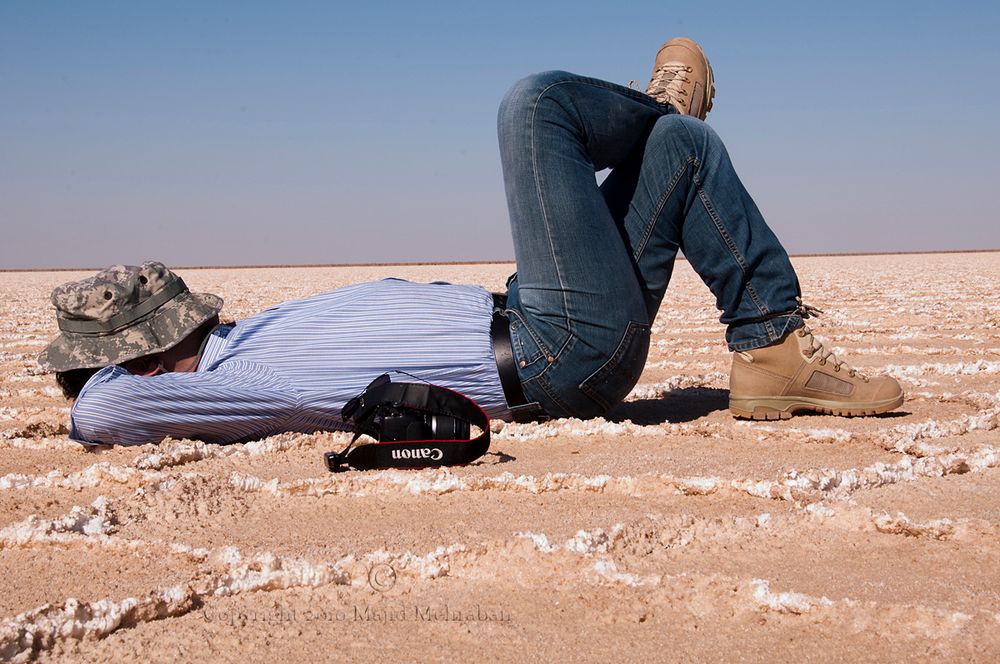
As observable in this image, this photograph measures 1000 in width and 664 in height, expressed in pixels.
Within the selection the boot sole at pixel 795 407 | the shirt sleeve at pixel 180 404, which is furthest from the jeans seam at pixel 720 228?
the shirt sleeve at pixel 180 404

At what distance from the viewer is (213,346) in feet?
6.35

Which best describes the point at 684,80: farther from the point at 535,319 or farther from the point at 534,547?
the point at 534,547

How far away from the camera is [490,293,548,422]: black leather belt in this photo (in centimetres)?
186

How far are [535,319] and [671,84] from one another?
721 millimetres

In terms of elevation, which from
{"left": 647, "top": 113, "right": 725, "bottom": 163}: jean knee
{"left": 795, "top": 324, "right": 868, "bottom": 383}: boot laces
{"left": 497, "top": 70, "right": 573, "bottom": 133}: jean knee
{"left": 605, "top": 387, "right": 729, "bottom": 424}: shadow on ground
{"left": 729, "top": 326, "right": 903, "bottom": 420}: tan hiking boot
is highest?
{"left": 497, "top": 70, "right": 573, "bottom": 133}: jean knee

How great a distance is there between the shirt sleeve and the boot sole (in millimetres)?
1067

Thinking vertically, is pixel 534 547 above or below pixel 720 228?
below

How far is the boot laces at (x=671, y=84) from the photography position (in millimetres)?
2053

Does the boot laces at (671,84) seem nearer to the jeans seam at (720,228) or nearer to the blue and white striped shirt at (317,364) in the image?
the jeans seam at (720,228)

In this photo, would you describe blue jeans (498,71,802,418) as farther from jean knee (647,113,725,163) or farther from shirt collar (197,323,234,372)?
shirt collar (197,323,234,372)

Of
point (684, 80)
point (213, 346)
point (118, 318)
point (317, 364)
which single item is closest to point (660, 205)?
point (684, 80)

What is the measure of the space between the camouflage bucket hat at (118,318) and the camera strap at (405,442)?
1.71 ft

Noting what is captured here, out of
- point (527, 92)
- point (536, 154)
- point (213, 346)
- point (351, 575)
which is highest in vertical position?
point (527, 92)

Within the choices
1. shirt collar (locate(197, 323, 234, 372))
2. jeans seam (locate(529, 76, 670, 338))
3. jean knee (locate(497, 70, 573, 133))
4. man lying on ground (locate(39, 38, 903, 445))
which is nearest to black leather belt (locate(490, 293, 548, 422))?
man lying on ground (locate(39, 38, 903, 445))
